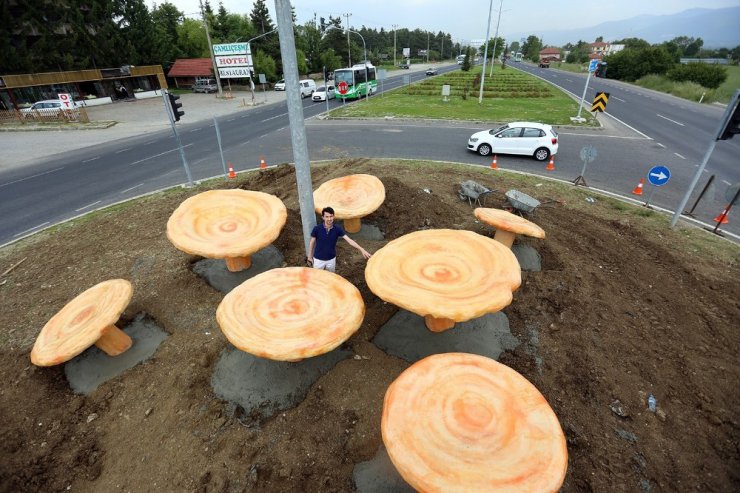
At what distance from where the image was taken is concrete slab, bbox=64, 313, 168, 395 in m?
4.79

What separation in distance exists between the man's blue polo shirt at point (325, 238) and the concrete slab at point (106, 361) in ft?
9.19

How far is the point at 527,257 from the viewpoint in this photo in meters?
7.12

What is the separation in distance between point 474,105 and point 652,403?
82.7 ft

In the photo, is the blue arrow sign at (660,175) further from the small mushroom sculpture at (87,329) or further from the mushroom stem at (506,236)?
the small mushroom sculpture at (87,329)

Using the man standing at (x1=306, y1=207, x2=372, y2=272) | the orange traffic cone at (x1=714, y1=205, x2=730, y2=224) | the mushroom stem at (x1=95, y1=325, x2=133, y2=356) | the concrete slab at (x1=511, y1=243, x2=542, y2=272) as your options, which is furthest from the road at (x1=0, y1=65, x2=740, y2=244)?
the man standing at (x1=306, y1=207, x2=372, y2=272)

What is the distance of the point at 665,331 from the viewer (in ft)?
17.7

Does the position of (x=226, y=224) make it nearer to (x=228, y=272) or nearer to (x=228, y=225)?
(x=228, y=225)

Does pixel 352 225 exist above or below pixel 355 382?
above

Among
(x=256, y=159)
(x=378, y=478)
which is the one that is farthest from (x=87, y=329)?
(x=256, y=159)

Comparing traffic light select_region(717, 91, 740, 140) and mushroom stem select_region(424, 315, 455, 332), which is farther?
traffic light select_region(717, 91, 740, 140)

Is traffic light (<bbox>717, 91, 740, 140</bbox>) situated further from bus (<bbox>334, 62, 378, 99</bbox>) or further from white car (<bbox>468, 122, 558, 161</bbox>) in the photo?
bus (<bbox>334, 62, 378, 99</bbox>)

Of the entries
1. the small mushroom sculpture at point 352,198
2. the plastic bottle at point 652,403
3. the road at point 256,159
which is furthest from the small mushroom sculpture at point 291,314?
the road at point 256,159

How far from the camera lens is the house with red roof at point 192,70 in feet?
143

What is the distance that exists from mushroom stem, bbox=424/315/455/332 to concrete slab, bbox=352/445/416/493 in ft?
6.38
